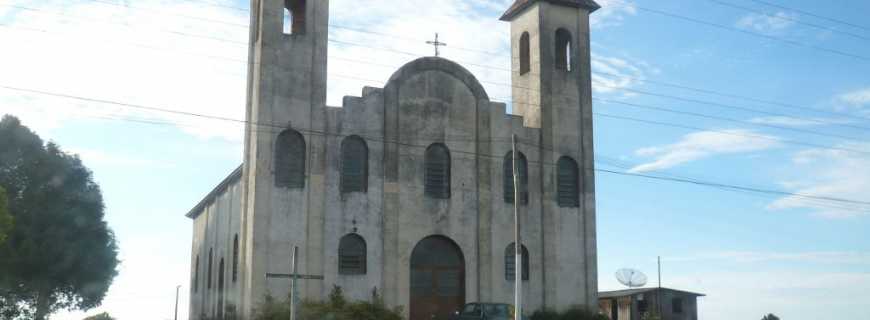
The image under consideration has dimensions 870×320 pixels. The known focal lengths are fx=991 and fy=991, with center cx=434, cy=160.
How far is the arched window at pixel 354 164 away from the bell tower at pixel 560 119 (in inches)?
275

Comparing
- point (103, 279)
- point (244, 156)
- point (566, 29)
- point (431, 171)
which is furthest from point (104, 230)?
point (566, 29)

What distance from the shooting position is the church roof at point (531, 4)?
39719 millimetres

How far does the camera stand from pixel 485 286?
1414 inches

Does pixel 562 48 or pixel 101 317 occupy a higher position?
pixel 562 48

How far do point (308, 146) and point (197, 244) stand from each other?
Answer: 69.6 feet

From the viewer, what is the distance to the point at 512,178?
37094 millimetres

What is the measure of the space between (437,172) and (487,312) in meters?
6.58

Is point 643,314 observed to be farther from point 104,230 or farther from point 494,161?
point 104,230

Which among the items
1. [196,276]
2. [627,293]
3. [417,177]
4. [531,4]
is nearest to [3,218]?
[417,177]

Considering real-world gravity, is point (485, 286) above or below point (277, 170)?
below

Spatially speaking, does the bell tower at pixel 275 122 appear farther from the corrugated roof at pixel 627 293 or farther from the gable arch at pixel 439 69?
the corrugated roof at pixel 627 293

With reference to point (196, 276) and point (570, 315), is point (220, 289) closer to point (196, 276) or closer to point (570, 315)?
point (196, 276)

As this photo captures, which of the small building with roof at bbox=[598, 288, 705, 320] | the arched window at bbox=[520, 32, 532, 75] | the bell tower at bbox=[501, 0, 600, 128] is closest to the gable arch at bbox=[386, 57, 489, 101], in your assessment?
the bell tower at bbox=[501, 0, 600, 128]

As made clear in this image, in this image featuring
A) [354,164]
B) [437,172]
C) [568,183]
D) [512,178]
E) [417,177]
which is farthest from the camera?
[568,183]
